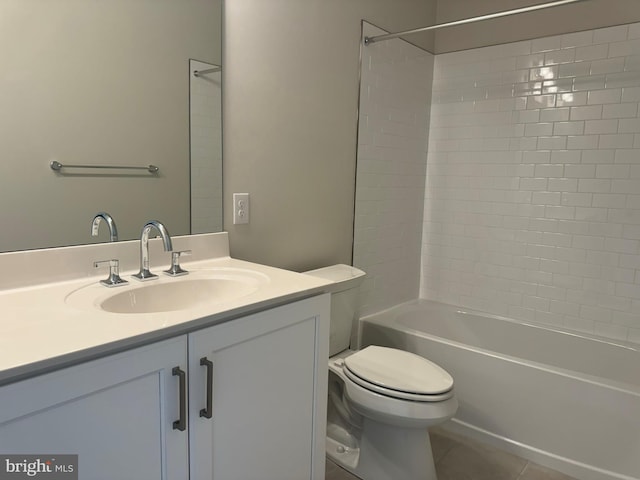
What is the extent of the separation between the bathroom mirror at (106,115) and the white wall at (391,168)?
37.3 inches

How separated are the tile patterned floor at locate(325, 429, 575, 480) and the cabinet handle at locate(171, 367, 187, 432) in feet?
3.64

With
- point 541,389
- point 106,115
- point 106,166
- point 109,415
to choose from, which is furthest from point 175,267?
point 541,389

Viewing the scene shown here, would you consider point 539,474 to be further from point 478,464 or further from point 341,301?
point 341,301

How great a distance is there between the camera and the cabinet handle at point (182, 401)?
3.47ft

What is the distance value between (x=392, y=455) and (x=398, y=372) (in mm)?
343

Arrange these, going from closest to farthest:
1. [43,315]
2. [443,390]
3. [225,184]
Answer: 1. [43,315]
2. [443,390]
3. [225,184]

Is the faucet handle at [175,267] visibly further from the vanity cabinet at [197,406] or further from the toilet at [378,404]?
the toilet at [378,404]

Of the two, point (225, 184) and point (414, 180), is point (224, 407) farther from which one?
point (414, 180)

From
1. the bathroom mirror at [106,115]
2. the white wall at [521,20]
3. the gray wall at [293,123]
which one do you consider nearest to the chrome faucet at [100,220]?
the bathroom mirror at [106,115]

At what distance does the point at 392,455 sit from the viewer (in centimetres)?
188

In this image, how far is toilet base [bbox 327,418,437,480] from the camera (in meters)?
1.84

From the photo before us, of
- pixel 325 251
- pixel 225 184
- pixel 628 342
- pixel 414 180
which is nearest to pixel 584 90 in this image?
pixel 414 180

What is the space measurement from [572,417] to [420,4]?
2354 millimetres

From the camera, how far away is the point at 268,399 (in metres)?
1.32
